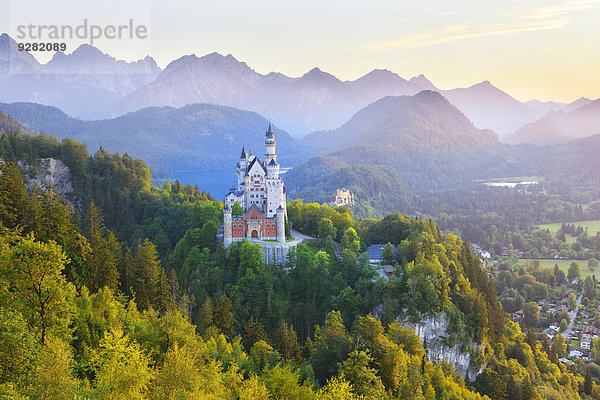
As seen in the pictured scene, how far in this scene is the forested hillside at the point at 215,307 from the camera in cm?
2547

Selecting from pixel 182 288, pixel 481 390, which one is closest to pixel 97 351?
pixel 182 288

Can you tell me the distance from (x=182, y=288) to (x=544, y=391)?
4225 centimetres

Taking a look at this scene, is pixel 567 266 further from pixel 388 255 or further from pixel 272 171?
pixel 272 171

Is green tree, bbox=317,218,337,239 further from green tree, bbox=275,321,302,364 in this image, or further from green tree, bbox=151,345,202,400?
green tree, bbox=151,345,202,400

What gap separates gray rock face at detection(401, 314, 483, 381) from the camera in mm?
53219

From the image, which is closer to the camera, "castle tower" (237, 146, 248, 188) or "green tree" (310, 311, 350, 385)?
"green tree" (310, 311, 350, 385)

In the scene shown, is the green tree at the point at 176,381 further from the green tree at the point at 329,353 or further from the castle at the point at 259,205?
the castle at the point at 259,205

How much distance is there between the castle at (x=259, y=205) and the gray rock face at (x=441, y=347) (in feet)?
65.7

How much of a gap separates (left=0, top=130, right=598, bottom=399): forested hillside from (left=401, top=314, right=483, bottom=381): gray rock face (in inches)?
26.5

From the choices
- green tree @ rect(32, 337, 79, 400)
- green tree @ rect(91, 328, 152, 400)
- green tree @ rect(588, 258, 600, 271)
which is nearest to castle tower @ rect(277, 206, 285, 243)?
green tree @ rect(91, 328, 152, 400)

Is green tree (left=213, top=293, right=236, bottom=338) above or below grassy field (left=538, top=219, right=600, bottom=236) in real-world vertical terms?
below

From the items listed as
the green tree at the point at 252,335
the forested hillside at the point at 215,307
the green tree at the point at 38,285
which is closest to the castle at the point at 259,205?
the forested hillside at the point at 215,307

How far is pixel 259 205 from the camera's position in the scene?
67.2 metres

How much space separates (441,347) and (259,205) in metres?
29.2
